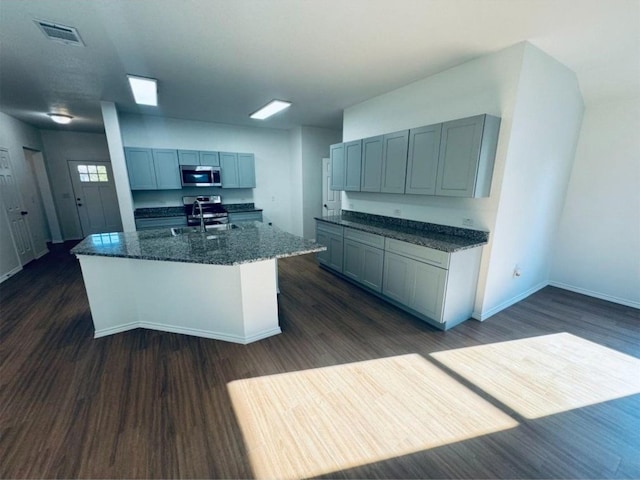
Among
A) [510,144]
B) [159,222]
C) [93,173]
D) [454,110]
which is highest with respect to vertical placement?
[454,110]

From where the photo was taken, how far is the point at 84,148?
656 centimetres

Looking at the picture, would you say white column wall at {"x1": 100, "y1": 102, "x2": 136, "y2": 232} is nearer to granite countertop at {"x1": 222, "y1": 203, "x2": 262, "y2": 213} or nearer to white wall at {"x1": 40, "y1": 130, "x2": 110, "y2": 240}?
granite countertop at {"x1": 222, "y1": 203, "x2": 262, "y2": 213}

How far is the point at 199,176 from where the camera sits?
16.7 feet

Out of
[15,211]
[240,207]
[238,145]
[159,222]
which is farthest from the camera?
[240,207]

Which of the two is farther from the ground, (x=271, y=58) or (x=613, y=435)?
(x=271, y=58)

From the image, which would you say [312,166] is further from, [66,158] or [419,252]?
[66,158]

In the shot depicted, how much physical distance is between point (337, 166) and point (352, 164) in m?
0.41

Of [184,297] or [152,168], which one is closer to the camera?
[184,297]

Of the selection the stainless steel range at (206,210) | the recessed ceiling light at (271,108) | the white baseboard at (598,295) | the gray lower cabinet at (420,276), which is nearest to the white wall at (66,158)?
the stainless steel range at (206,210)

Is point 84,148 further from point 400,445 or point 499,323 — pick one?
point 499,323

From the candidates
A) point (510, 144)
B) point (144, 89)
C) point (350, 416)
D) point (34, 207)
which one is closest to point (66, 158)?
point (34, 207)

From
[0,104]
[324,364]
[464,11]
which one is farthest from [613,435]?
[0,104]

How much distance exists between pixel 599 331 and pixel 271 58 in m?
4.40

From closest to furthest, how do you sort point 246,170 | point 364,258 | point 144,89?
1. point 144,89
2. point 364,258
3. point 246,170
